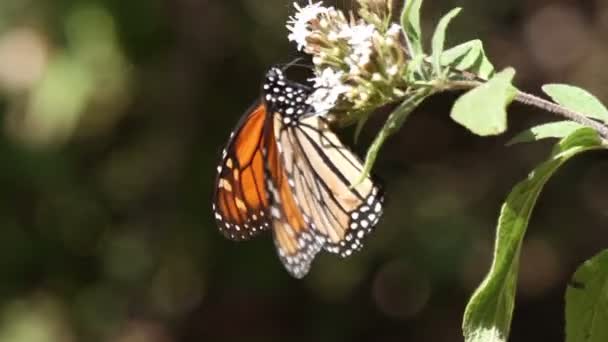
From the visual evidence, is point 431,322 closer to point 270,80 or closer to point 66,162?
point 66,162

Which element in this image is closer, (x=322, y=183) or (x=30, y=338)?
(x=322, y=183)

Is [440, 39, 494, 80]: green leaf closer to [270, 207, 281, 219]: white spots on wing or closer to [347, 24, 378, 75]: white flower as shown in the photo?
[347, 24, 378, 75]: white flower

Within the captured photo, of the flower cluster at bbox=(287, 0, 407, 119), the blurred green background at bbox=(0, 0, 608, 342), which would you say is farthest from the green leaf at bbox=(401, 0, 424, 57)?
the blurred green background at bbox=(0, 0, 608, 342)

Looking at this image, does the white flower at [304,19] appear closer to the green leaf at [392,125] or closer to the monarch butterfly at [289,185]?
the green leaf at [392,125]

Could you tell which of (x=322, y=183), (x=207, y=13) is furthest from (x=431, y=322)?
(x=322, y=183)

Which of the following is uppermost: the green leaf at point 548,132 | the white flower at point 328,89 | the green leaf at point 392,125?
the white flower at point 328,89

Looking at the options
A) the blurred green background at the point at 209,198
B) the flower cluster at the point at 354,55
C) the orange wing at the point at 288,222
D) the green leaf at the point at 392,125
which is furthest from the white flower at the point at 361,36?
the blurred green background at the point at 209,198
